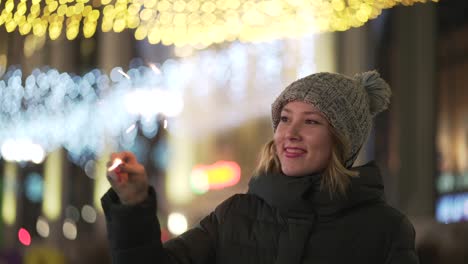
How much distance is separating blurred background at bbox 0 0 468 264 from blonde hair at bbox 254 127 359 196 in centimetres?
36

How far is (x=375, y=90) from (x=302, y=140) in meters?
0.30

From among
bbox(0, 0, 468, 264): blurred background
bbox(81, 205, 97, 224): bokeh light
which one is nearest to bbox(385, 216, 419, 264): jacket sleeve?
bbox(0, 0, 468, 264): blurred background

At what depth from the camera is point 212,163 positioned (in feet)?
25.6

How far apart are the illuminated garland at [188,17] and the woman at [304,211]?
0.27m

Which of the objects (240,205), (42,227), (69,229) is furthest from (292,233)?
(42,227)

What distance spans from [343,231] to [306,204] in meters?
0.10

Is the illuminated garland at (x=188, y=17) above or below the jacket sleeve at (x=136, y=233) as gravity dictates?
above

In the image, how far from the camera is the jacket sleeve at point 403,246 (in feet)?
6.32

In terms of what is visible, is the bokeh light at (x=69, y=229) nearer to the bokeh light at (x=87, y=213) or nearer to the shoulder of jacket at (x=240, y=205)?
the bokeh light at (x=87, y=213)

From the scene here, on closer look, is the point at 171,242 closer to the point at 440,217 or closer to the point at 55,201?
the point at 440,217

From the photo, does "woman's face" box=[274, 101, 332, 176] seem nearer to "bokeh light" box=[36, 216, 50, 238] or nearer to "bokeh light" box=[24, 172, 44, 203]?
"bokeh light" box=[36, 216, 50, 238]

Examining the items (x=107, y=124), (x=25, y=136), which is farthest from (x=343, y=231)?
(x=25, y=136)

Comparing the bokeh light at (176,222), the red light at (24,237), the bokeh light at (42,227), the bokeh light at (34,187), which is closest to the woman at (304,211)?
the red light at (24,237)

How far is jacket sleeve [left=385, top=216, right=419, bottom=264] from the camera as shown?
1.93m
